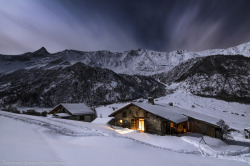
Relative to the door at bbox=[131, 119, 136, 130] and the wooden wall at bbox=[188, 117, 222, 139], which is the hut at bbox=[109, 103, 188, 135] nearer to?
the door at bbox=[131, 119, 136, 130]

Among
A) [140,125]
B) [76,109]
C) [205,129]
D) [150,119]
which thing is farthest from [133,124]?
[76,109]

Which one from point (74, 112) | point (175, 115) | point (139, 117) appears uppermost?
point (175, 115)

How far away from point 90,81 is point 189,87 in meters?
83.5

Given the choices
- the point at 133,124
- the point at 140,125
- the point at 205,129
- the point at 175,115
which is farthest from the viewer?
the point at 133,124

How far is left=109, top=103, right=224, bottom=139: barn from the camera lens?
22.9 m

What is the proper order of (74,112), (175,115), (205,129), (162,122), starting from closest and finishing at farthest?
1. (162,122)
2. (205,129)
3. (175,115)
4. (74,112)

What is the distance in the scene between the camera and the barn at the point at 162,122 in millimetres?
22922

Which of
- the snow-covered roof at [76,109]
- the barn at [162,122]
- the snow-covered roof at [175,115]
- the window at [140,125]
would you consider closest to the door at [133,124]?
the barn at [162,122]

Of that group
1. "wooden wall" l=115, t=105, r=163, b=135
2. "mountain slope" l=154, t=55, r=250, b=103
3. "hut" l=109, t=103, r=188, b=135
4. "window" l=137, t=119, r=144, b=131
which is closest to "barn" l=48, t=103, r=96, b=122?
"hut" l=109, t=103, r=188, b=135

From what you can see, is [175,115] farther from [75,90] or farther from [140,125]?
[75,90]

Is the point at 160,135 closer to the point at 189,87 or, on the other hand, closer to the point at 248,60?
the point at 189,87

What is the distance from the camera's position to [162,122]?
22.8 metres

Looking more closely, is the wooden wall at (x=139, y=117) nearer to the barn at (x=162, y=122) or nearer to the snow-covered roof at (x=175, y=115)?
the barn at (x=162, y=122)

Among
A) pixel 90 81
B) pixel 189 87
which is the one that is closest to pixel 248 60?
pixel 189 87
